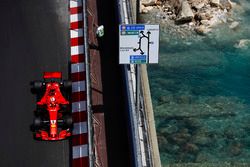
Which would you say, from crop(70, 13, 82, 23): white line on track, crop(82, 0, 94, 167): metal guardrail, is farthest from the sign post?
crop(70, 13, 82, 23): white line on track

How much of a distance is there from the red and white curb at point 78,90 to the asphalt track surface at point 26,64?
0.28 m

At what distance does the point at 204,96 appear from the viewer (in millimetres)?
32781

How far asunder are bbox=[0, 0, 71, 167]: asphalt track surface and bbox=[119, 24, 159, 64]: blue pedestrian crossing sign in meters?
4.43

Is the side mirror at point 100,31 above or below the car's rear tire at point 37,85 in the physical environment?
above

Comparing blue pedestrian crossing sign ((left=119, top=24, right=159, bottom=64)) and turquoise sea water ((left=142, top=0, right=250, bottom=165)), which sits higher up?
blue pedestrian crossing sign ((left=119, top=24, right=159, bottom=64))

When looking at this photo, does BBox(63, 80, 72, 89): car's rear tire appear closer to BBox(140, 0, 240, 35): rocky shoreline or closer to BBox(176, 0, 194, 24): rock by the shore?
BBox(140, 0, 240, 35): rocky shoreline

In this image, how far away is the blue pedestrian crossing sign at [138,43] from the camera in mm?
16891

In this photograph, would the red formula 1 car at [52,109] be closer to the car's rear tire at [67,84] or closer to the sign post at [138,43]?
the car's rear tire at [67,84]

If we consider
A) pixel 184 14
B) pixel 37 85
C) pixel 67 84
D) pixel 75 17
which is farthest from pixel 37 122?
pixel 184 14

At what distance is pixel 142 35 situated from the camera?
17000 millimetres

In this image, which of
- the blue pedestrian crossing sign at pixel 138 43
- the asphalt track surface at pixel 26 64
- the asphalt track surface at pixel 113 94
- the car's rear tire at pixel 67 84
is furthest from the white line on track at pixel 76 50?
the blue pedestrian crossing sign at pixel 138 43

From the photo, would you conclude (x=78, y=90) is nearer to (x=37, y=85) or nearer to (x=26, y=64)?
(x=37, y=85)

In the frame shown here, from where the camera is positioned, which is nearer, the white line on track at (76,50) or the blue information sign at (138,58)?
the blue information sign at (138,58)

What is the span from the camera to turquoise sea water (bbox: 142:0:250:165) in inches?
1134
